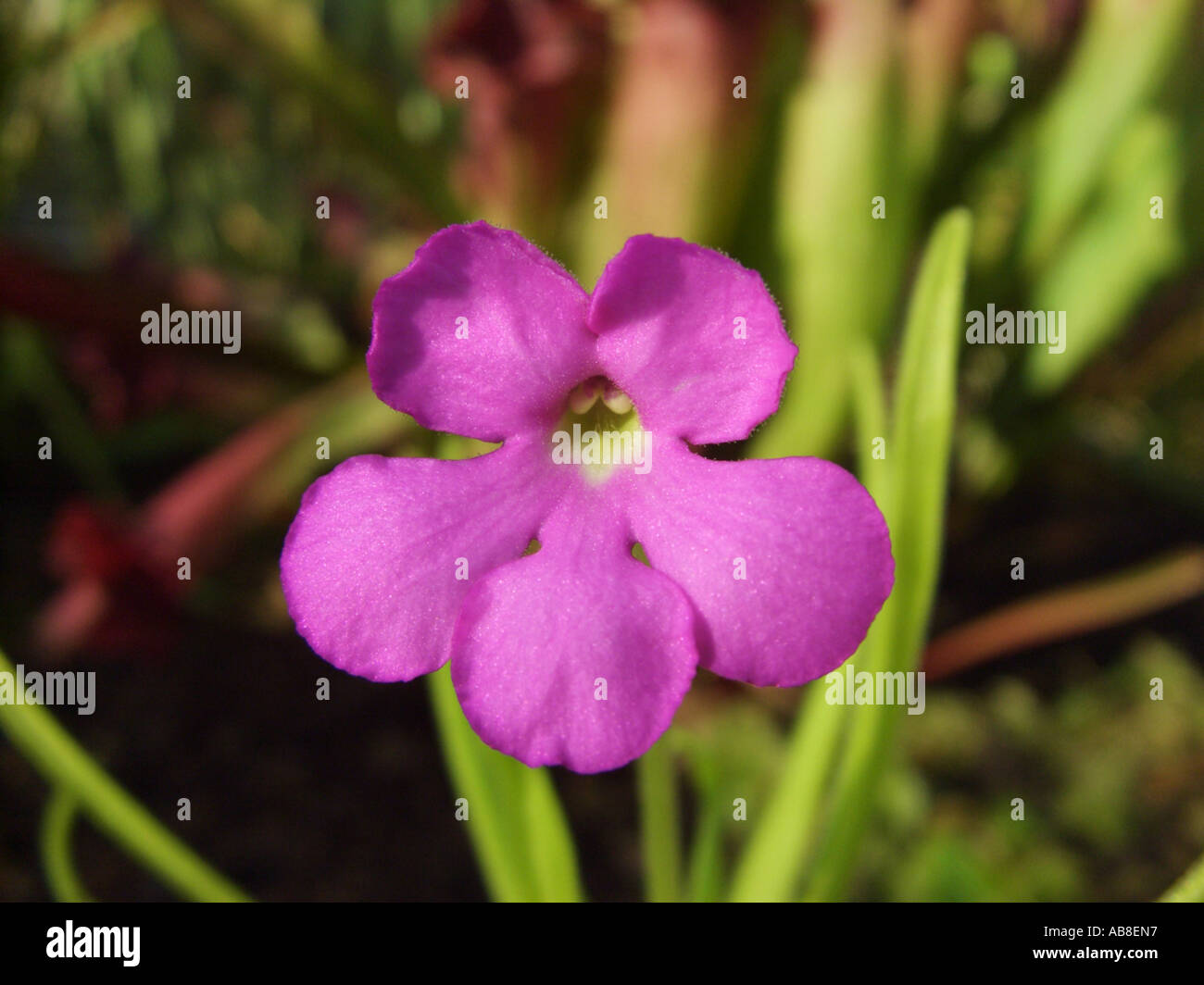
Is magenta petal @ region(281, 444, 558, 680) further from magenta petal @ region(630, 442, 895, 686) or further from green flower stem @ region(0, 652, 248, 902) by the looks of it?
green flower stem @ region(0, 652, 248, 902)

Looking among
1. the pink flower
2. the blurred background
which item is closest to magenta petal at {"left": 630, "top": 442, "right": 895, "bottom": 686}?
the pink flower

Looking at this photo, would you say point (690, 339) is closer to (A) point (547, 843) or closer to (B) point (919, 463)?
(B) point (919, 463)

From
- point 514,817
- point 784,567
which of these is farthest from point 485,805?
point 784,567

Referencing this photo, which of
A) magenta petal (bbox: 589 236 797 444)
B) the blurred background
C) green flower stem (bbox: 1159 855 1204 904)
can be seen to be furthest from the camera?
the blurred background

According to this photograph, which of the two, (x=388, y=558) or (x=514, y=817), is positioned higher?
(x=388, y=558)

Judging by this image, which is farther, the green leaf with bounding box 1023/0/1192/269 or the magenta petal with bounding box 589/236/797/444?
the green leaf with bounding box 1023/0/1192/269
